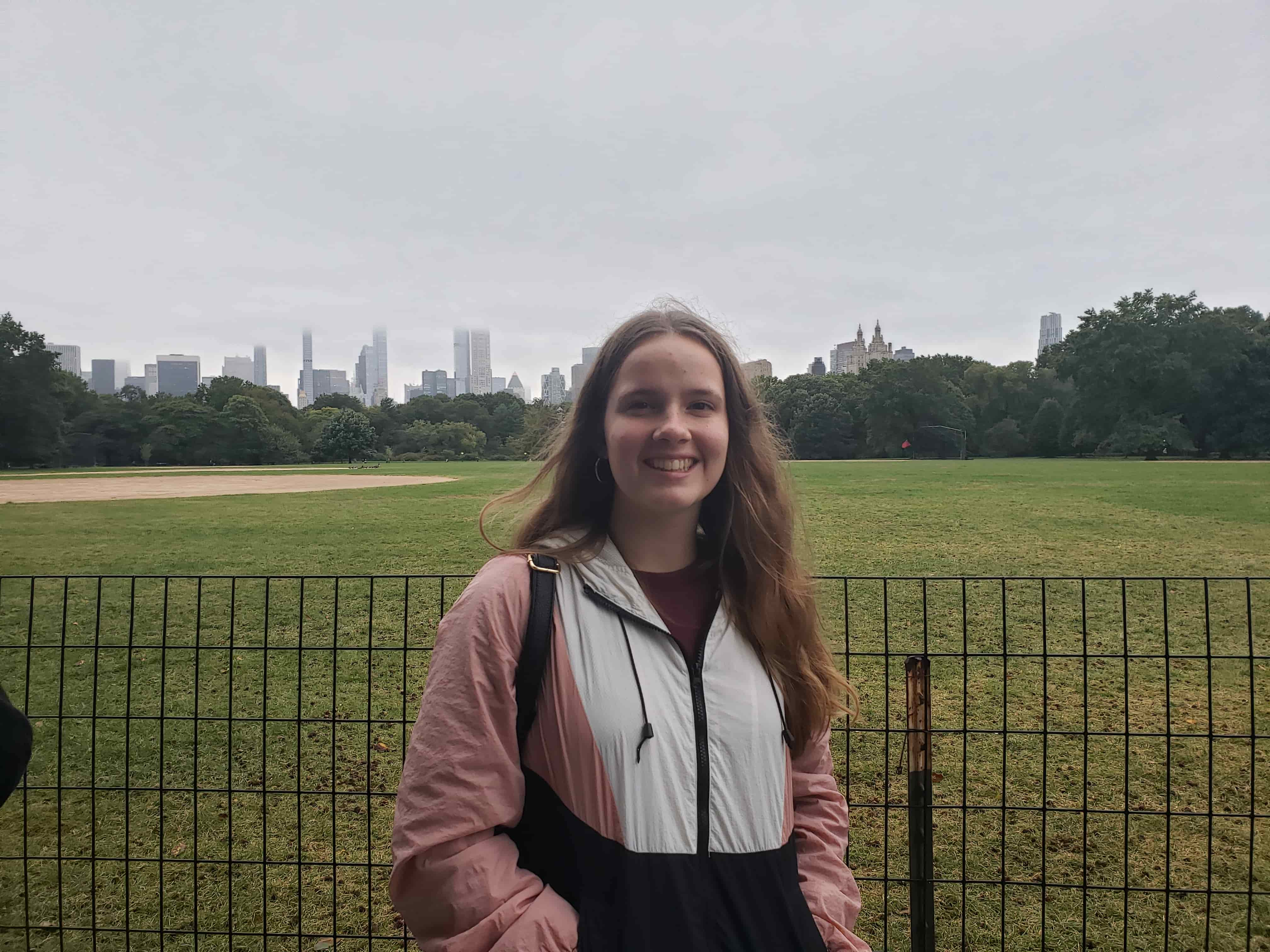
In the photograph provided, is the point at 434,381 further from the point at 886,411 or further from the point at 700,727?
the point at 700,727

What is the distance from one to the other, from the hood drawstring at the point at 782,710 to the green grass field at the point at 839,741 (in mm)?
632

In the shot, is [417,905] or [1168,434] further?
[1168,434]

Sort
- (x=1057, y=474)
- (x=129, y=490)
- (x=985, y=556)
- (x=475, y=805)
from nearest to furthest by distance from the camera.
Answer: (x=475, y=805) → (x=985, y=556) → (x=129, y=490) → (x=1057, y=474)

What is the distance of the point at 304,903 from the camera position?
11.2 feet

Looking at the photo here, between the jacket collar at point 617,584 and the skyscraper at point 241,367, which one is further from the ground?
the skyscraper at point 241,367

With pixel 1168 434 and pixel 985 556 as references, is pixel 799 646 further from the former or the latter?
pixel 1168 434

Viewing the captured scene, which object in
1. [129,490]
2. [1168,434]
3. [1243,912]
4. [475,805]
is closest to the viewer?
[475,805]

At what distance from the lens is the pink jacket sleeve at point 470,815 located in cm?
130

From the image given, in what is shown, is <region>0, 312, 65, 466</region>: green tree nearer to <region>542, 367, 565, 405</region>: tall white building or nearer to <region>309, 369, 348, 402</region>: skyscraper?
<region>542, 367, 565, 405</region>: tall white building

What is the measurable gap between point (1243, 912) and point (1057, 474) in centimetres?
3484

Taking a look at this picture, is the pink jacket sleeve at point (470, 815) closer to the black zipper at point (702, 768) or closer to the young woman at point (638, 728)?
the young woman at point (638, 728)

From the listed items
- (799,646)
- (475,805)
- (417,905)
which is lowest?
(417,905)

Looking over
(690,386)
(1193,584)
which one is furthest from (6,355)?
(1193,584)

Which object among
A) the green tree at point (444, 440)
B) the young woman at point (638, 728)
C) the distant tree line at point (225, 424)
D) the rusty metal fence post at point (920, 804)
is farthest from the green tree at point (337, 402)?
the young woman at point (638, 728)
